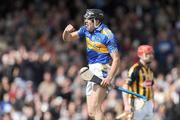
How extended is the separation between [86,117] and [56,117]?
76cm

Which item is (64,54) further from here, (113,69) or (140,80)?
(113,69)

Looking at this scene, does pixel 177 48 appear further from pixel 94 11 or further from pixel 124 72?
pixel 94 11

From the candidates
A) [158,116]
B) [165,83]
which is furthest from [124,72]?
[158,116]

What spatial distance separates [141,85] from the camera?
16281mm

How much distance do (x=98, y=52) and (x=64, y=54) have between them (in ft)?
30.4

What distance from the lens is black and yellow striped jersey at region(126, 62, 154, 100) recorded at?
53.1 ft

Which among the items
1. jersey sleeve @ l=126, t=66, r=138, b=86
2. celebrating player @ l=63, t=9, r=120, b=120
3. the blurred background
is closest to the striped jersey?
celebrating player @ l=63, t=9, r=120, b=120

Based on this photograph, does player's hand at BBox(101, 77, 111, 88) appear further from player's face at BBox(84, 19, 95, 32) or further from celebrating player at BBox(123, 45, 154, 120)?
celebrating player at BBox(123, 45, 154, 120)

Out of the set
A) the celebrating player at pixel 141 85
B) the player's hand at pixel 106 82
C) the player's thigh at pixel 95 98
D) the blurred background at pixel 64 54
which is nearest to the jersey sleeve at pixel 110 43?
the player's hand at pixel 106 82

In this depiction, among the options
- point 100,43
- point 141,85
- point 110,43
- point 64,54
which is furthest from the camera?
point 64,54

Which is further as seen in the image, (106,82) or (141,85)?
(141,85)

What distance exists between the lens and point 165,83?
2188 cm

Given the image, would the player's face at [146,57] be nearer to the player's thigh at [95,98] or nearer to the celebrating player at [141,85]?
the celebrating player at [141,85]

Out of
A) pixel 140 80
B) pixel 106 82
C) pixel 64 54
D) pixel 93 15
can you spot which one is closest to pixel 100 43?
pixel 93 15
